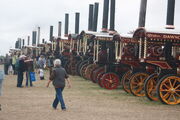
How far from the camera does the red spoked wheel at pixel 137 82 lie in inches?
588

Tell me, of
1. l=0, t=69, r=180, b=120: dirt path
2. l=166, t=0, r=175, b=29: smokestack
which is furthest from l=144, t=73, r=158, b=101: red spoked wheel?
l=166, t=0, r=175, b=29: smokestack

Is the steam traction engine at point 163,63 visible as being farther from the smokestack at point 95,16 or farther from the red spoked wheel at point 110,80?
the smokestack at point 95,16

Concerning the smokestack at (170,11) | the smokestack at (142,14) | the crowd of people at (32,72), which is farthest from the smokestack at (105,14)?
the smokestack at (170,11)

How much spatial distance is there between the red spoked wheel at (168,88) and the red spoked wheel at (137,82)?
2333mm

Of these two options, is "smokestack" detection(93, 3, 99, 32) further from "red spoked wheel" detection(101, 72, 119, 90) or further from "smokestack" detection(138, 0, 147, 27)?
"red spoked wheel" detection(101, 72, 119, 90)

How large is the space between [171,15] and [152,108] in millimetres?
11693

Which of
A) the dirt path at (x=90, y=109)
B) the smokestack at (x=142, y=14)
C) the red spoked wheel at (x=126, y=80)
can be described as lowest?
the dirt path at (x=90, y=109)

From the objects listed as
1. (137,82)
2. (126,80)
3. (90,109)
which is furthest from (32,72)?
(90,109)

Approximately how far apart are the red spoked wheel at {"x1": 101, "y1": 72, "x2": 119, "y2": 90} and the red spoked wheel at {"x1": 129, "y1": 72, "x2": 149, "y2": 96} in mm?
2622

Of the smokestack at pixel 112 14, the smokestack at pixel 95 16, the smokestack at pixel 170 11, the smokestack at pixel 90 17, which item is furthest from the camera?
the smokestack at pixel 90 17

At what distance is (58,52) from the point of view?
31234 millimetres

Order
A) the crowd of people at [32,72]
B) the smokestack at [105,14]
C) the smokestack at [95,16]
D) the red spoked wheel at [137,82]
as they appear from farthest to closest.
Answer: the smokestack at [95,16], the smokestack at [105,14], the red spoked wheel at [137,82], the crowd of people at [32,72]

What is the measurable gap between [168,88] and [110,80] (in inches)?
218

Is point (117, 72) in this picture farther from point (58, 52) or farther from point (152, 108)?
point (58, 52)
